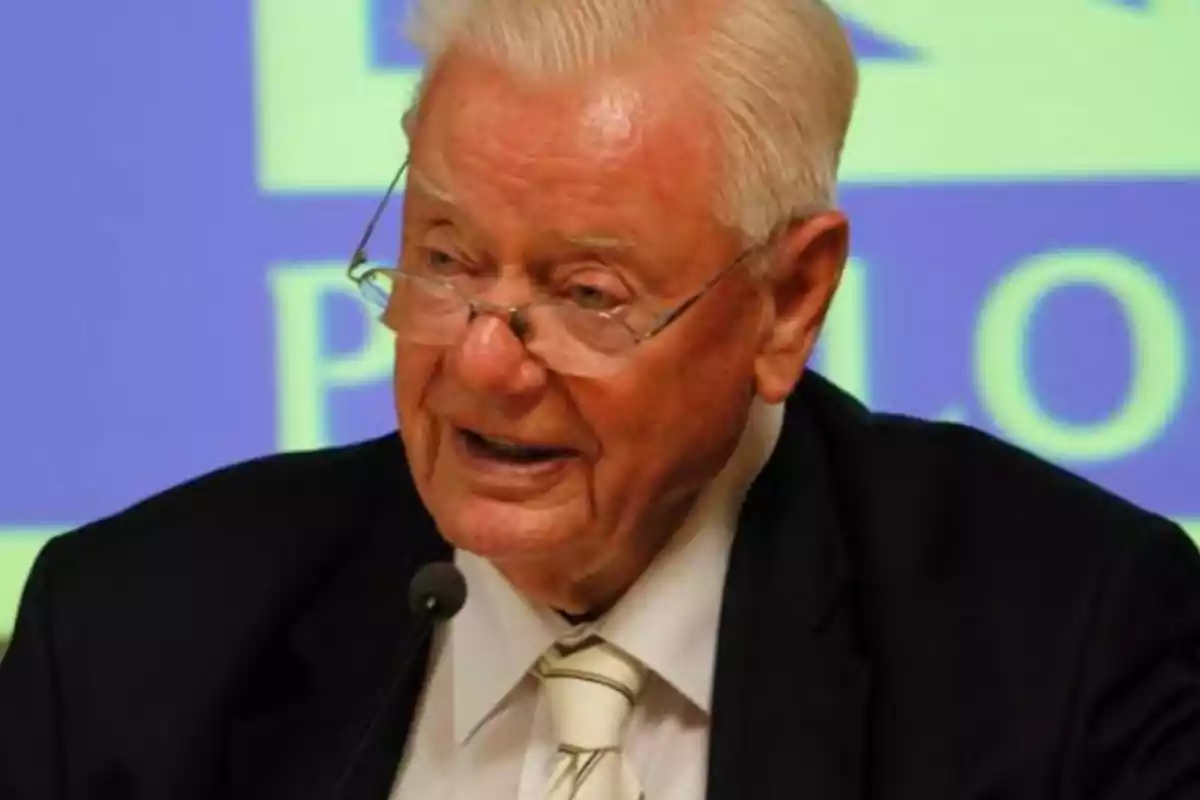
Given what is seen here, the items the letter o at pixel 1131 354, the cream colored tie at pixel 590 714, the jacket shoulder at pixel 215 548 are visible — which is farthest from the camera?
the letter o at pixel 1131 354

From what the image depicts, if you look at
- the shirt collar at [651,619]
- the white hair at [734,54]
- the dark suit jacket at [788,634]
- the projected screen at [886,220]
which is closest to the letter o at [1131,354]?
the projected screen at [886,220]

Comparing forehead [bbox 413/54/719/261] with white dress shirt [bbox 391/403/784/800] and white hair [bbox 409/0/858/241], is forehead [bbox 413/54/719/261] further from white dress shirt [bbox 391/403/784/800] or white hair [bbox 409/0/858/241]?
white dress shirt [bbox 391/403/784/800]

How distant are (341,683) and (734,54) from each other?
58 centimetres

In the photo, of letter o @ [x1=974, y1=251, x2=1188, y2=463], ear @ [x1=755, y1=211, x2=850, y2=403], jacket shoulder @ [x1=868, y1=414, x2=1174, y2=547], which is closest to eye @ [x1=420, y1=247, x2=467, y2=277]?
ear @ [x1=755, y1=211, x2=850, y2=403]

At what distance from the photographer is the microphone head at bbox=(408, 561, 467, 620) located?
1542 mm

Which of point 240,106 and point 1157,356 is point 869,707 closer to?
point 1157,356

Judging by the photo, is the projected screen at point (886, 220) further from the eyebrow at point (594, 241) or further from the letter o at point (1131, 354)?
the eyebrow at point (594, 241)

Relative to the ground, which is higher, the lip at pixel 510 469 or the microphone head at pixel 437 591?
the lip at pixel 510 469

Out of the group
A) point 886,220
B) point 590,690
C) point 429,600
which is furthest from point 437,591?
point 886,220

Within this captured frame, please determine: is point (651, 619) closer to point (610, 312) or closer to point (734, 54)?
point (610, 312)

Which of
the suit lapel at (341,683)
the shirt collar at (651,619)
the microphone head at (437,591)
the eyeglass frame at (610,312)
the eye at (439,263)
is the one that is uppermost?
the eye at (439,263)

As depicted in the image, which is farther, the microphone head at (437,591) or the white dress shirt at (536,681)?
the white dress shirt at (536,681)

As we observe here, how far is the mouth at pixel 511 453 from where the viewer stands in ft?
5.08

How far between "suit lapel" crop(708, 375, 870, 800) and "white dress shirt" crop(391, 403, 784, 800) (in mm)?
24
